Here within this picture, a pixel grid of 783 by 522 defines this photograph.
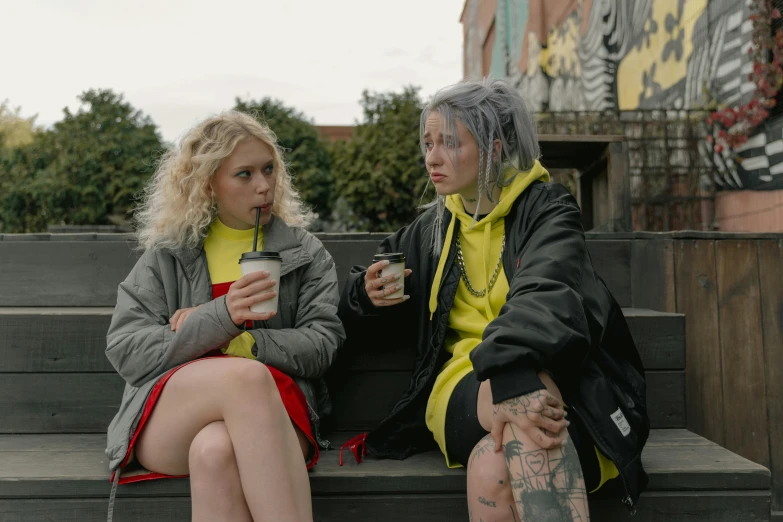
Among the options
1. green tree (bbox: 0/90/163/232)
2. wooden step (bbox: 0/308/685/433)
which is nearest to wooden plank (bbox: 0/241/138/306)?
wooden step (bbox: 0/308/685/433)

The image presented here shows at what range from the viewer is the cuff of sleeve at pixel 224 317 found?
166 centimetres

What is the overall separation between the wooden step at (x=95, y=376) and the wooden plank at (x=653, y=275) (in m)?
0.25

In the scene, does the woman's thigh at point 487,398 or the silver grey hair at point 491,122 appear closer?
the woman's thigh at point 487,398

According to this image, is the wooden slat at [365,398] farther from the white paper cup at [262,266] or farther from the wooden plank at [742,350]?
the wooden plank at [742,350]

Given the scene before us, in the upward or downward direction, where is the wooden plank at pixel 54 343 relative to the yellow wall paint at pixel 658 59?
downward

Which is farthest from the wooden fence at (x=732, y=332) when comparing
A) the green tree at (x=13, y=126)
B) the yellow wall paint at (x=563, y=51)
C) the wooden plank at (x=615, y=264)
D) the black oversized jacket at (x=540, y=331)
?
the green tree at (x=13, y=126)

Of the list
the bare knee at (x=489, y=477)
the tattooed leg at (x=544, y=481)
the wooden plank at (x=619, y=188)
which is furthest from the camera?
the wooden plank at (x=619, y=188)

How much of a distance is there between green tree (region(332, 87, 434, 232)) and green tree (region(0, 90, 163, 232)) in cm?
239

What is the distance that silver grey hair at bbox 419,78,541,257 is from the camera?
1801 mm

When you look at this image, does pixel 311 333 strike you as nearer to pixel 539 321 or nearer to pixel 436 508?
pixel 436 508

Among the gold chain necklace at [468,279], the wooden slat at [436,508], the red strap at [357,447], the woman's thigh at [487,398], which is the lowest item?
the wooden slat at [436,508]

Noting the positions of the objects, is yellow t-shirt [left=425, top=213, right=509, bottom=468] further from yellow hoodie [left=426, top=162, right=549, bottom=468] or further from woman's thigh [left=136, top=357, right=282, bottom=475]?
woman's thigh [left=136, top=357, right=282, bottom=475]

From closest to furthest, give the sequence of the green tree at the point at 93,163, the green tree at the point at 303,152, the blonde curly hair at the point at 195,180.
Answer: the blonde curly hair at the point at 195,180 < the green tree at the point at 93,163 < the green tree at the point at 303,152

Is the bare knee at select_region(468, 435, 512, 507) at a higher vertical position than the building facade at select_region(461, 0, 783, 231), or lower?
lower
